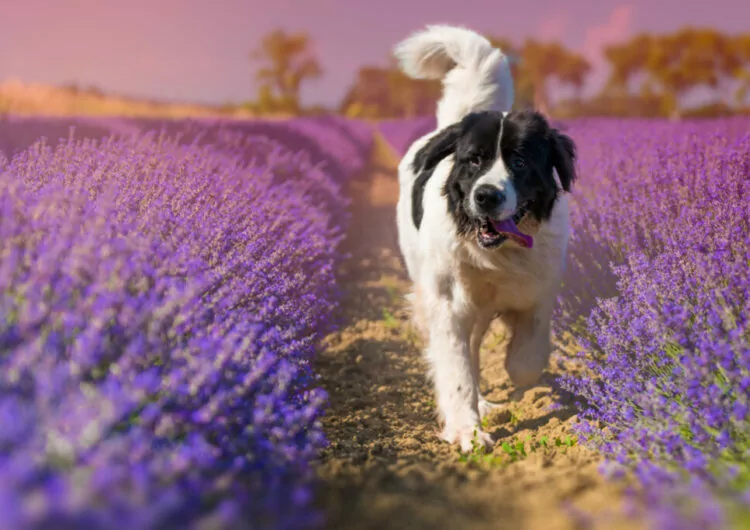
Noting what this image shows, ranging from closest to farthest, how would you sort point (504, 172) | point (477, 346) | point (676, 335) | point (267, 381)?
point (267, 381) < point (676, 335) < point (504, 172) < point (477, 346)

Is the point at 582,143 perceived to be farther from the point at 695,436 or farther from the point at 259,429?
the point at 259,429

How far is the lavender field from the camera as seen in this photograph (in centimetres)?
125

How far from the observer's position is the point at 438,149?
3082mm

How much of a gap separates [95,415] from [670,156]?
4.37 m

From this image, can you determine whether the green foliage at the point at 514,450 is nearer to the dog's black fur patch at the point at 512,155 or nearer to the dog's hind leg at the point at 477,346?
the dog's hind leg at the point at 477,346

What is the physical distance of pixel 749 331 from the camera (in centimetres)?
207

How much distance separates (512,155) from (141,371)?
1.83 metres

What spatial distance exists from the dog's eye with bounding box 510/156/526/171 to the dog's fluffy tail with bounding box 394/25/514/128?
105 centimetres

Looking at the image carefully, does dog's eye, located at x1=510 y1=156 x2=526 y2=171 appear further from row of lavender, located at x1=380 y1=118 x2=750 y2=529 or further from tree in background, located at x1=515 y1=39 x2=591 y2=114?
tree in background, located at x1=515 y1=39 x2=591 y2=114

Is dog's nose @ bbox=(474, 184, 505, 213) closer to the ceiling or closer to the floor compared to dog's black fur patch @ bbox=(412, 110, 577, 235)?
closer to the floor

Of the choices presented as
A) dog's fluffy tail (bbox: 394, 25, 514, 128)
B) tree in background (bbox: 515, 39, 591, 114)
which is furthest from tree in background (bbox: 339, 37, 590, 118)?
dog's fluffy tail (bbox: 394, 25, 514, 128)

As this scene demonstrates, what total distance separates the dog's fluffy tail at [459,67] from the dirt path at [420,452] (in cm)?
152

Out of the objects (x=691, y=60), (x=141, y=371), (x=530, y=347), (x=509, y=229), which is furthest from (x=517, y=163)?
(x=691, y=60)

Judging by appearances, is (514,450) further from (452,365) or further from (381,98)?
(381,98)
